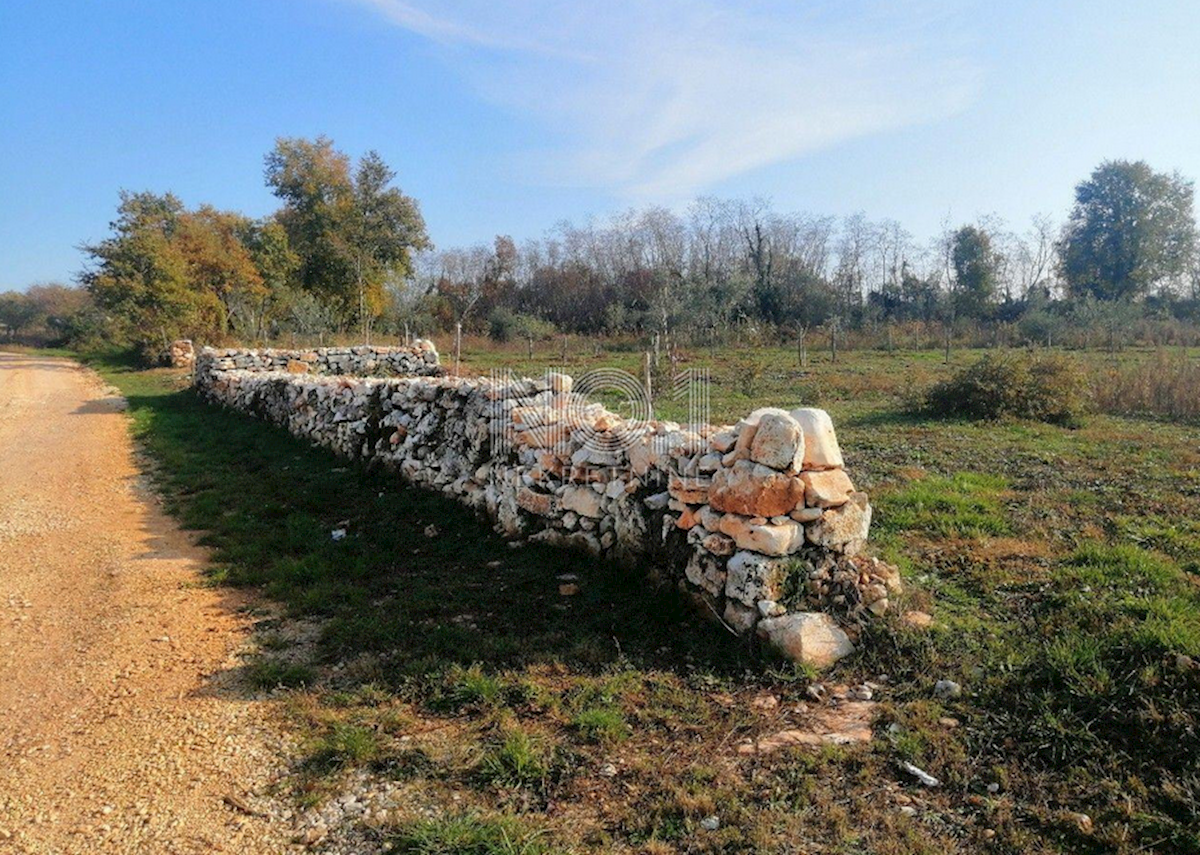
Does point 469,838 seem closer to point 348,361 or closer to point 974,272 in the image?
point 348,361

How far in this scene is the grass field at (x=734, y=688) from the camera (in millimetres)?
2799

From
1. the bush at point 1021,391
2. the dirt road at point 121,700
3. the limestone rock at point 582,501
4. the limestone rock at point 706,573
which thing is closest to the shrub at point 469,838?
the dirt road at point 121,700

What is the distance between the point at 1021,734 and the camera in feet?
10.8

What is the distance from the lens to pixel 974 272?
3853cm

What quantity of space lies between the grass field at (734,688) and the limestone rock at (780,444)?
1111 mm

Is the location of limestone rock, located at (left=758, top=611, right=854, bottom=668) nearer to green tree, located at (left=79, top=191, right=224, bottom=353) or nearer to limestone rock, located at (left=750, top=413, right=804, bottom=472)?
limestone rock, located at (left=750, top=413, right=804, bottom=472)

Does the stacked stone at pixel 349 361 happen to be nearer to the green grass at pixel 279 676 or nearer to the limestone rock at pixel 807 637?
the green grass at pixel 279 676

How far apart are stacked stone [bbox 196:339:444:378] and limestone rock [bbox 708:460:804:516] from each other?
1552 centimetres

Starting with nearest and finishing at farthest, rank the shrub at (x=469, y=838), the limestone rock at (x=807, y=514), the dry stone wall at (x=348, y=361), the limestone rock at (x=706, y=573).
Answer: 1. the shrub at (x=469, y=838)
2. the limestone rock at (x=807, y=514)
3. the limestone rock at (x=706, y=573)
4. the dry stone wall at (x=348, y=361)

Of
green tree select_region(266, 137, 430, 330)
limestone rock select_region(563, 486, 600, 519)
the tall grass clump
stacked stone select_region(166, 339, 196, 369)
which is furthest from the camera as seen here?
green tree select_region(266, 137, 430, 330)

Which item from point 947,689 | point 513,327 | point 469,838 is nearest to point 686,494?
point 947,689

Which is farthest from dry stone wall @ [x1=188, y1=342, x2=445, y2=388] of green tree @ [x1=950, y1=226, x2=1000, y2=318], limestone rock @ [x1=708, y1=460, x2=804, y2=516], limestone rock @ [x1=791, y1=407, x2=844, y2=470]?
green tree @ [x1=950, y1=226, x2=1000, y2=318]

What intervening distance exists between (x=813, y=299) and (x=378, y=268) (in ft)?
78.8

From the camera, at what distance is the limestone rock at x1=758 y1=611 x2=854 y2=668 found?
3998mm
